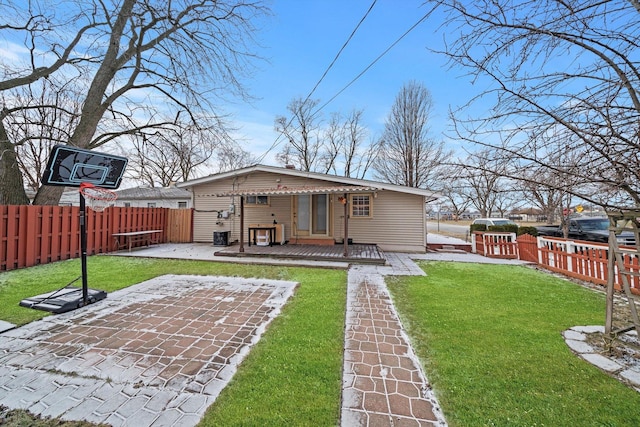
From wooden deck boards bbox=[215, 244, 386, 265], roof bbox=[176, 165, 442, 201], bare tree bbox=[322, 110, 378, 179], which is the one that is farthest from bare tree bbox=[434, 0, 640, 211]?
bare tree bbox=[322, 110, 378, 179]

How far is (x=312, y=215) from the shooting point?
10.1 metres

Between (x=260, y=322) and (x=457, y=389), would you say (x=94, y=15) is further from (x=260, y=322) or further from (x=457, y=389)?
(x=457, y=389)

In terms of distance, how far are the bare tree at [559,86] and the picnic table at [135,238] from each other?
418 inches

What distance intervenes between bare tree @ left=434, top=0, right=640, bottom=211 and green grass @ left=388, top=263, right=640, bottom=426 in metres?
1.53

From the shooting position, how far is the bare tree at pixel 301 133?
24.3 m

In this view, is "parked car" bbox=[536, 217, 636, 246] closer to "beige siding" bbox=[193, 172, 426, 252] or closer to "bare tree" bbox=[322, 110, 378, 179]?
"beige siding" bbox=[193, 172, 426, 252]

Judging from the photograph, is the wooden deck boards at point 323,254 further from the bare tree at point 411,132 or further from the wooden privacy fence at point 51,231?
the bare tree at point 411,132

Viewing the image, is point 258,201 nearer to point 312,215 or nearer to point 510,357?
point 312,215

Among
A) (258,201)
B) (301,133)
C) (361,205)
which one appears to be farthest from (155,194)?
(361,205)

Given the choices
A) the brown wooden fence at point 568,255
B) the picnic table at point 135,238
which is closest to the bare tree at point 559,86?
the brown wooden fence at point 568,255

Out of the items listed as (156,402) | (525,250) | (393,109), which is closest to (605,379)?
(156,402)

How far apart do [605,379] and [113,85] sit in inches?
505

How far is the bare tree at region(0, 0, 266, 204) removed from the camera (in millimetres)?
6625

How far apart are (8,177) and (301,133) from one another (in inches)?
808
